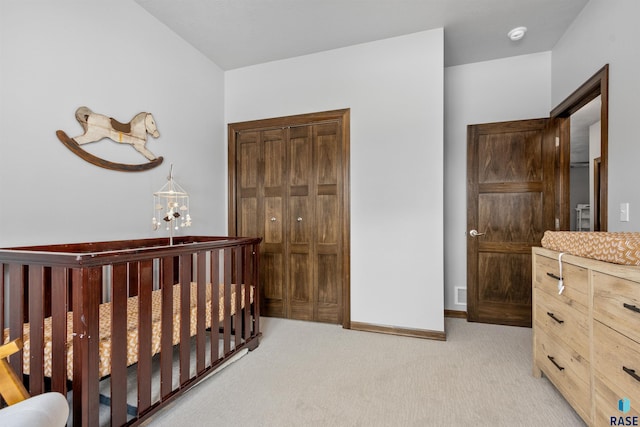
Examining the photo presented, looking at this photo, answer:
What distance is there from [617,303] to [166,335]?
2055 mm

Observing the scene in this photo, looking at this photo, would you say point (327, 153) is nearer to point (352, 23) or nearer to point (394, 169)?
point (394, 169)

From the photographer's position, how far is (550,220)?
288 centimetres

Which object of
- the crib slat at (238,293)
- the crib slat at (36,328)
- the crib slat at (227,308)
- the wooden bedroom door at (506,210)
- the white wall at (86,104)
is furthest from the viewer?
the wooden bedroom door at (506,210)

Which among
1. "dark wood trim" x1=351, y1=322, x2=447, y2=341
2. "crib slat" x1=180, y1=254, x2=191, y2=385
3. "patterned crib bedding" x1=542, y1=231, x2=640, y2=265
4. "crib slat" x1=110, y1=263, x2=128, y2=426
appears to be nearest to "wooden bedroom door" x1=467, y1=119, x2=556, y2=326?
"dark wood trim" x1=351, y1=322, x2=447, y2=341

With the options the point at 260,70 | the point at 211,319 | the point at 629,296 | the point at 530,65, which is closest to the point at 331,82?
the point at 260,70

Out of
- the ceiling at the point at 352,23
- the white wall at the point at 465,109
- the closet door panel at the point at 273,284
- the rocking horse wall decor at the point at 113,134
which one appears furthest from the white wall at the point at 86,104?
the white wall at the point at 465,109

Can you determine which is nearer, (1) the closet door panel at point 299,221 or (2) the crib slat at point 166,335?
(2) the crib slat at point 166,335

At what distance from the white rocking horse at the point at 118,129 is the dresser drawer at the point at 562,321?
2966 millimetres

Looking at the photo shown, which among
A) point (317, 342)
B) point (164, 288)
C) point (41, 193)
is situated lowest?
point (317, 342)

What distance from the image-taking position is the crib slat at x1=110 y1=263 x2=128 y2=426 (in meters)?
1.32

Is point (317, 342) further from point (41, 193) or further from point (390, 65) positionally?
point (390, 65)

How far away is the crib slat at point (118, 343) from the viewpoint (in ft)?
4.34

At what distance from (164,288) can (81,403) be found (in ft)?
1.79

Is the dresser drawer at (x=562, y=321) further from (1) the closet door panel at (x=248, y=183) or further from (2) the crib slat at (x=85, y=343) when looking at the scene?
(1) the closet door panel at (x=248, y=183)
